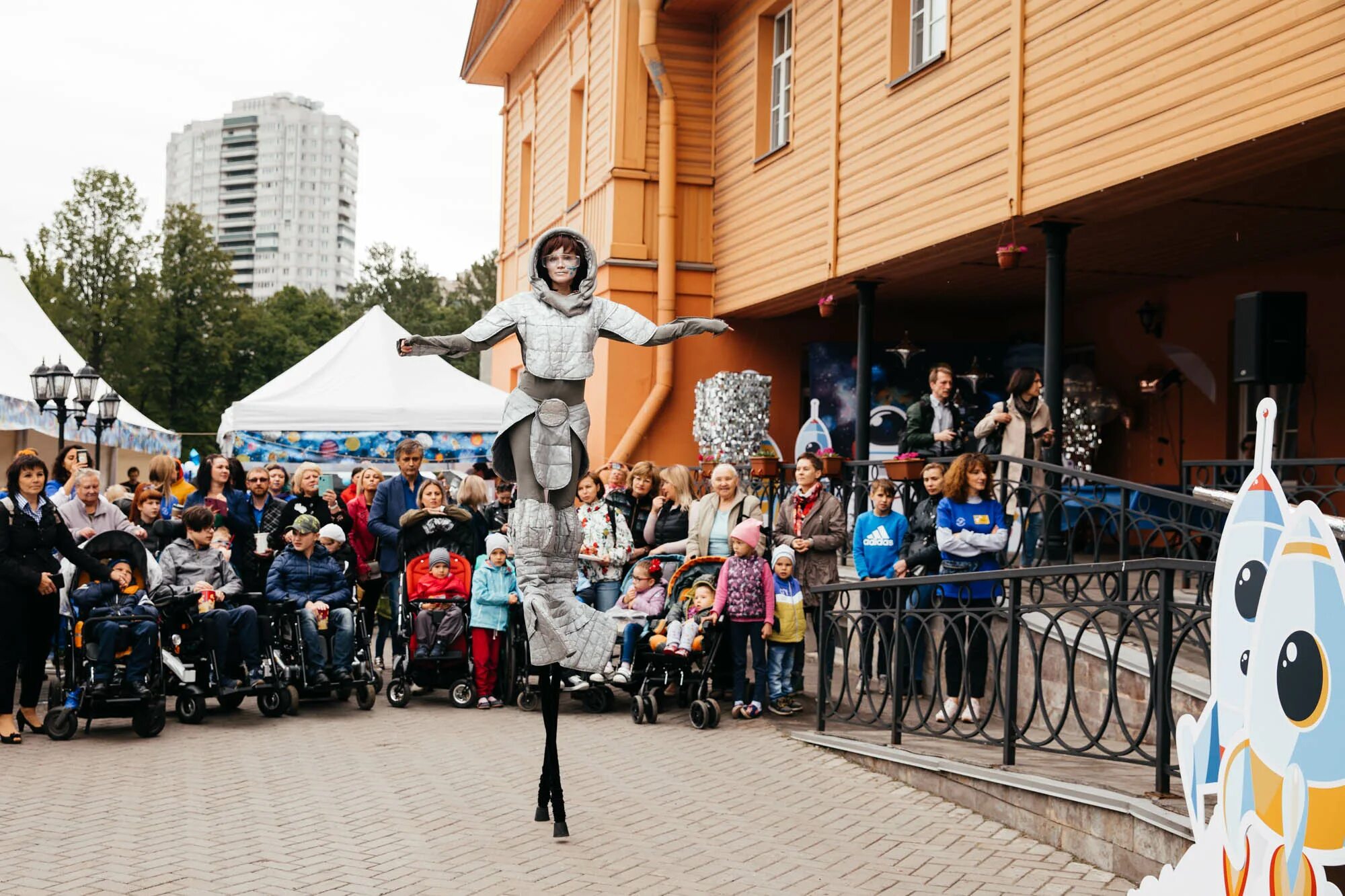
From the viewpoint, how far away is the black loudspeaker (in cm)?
791

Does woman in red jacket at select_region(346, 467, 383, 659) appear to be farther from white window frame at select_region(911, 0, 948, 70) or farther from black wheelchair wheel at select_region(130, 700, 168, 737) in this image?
white window frame at select_region(911, 0, 948, 70)

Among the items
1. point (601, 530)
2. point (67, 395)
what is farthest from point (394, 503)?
point (67, 395)

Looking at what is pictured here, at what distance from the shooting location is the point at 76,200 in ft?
128

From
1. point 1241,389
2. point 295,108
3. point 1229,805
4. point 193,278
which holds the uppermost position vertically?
point 295,108

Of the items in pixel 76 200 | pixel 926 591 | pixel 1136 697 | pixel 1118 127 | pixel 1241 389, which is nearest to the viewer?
pixel 1136 697

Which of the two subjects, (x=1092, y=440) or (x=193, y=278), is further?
(x=193, y=278)

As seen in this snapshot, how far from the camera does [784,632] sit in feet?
32.8

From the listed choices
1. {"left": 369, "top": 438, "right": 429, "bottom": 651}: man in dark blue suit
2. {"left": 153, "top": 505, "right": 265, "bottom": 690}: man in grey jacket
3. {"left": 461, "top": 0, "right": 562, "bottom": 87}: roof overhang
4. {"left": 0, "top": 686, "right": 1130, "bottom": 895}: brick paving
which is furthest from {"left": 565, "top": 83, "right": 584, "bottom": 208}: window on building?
{"left": 0, "top": 686, "right": 1130, "bottom": 895}: brick paving

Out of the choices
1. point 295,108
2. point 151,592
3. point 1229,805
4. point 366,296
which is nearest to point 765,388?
point 151,592

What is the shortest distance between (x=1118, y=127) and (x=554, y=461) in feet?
19.2

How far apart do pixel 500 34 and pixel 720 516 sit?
13405 mm

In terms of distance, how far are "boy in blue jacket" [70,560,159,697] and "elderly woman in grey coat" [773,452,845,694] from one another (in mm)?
4634

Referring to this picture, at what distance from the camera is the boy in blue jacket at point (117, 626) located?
875cm

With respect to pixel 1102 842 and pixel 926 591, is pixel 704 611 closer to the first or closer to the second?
pixel 926 591
